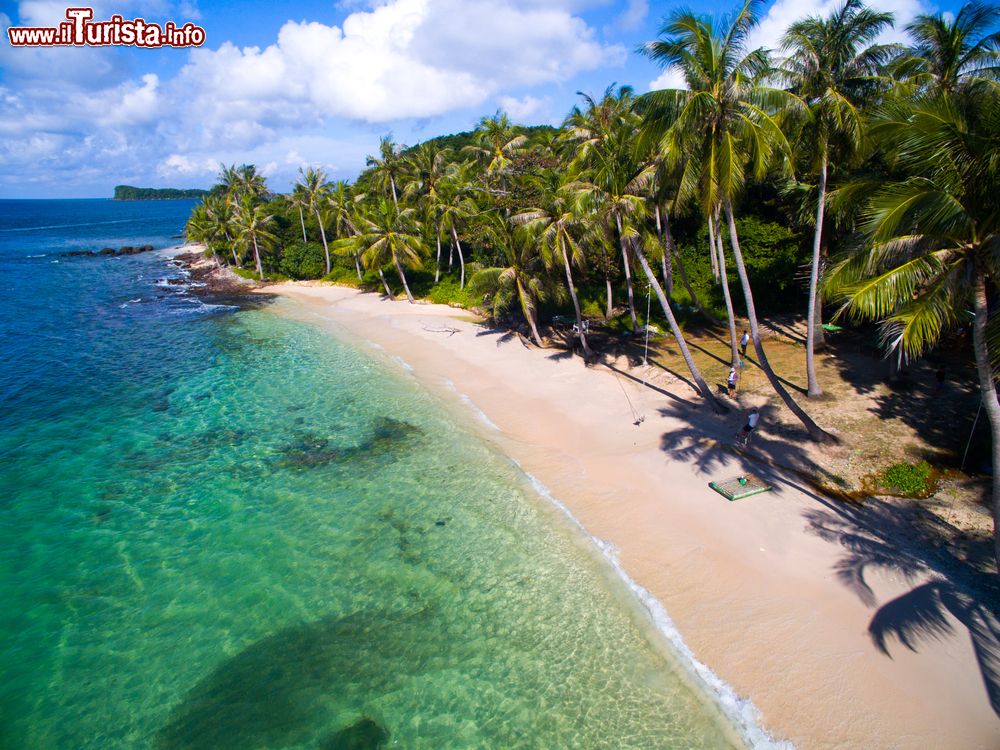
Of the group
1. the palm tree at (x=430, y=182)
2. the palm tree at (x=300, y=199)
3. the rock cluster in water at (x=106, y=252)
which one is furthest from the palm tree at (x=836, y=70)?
the rock cluster in water at (x=106, y=252)

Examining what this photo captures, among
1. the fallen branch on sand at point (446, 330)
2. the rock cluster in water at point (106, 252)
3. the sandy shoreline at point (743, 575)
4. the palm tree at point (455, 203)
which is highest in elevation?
the palm tree at point (455, 203)

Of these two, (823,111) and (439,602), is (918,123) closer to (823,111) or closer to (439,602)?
(823,111)

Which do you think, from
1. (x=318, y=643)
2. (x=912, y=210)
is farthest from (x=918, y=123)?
(x=318, y=643)

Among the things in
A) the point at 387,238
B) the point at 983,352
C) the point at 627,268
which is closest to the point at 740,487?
the point at 983,352

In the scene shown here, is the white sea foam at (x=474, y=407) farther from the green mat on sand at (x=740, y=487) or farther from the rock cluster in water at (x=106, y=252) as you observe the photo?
the rock cluster in water at (x=106, y=252)

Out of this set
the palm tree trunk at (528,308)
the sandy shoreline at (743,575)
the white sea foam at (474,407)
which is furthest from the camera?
the palm tree trunk at (528,308)

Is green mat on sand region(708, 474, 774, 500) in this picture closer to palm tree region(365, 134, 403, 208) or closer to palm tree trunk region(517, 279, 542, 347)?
palm tree trunk region(517, 279, 542, 347)
